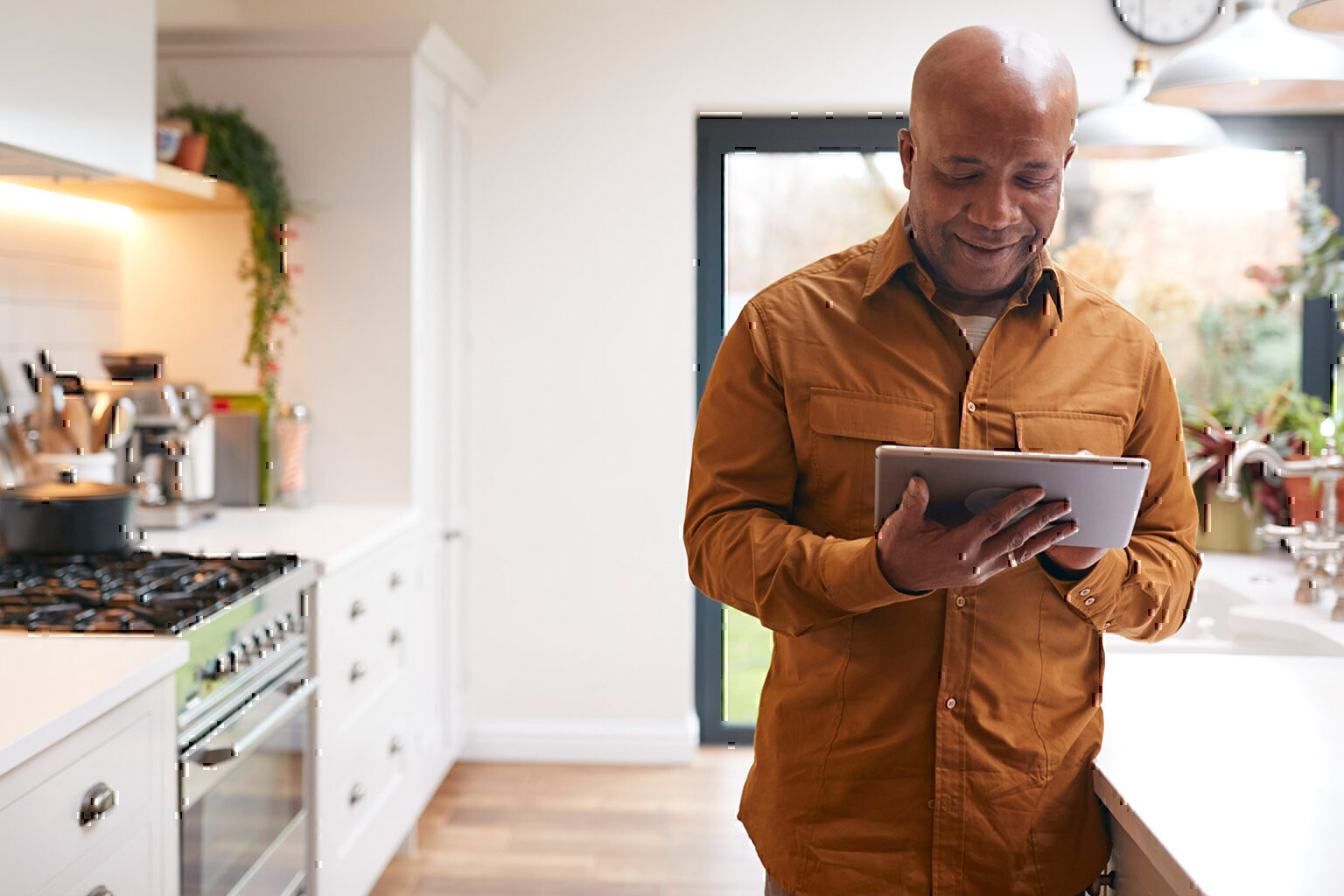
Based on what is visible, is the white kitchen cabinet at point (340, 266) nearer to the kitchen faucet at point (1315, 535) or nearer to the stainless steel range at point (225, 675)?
the stainless steel range at point (225, 675)

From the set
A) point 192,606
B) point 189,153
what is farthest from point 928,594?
point 189,153

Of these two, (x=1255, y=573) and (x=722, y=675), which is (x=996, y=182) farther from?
(x=722, y=675)

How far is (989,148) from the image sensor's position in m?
1.15

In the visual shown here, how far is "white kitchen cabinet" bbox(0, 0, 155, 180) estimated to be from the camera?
1.86 metres

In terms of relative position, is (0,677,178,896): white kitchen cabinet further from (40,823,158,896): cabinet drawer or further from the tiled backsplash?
the tiled backsplash

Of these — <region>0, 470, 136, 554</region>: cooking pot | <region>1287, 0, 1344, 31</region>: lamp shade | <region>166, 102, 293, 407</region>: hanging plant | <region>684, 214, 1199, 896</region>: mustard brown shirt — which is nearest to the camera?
<region>684, 214, 1199, 896</region>: mustard brown shirt

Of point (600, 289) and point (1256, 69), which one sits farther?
point (600, 289)

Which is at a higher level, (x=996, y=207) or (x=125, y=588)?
(x=996, y=207)

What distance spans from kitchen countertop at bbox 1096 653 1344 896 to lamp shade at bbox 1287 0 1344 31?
0.85 meters

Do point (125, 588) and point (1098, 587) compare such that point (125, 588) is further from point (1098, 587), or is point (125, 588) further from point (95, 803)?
point (1098, 587)

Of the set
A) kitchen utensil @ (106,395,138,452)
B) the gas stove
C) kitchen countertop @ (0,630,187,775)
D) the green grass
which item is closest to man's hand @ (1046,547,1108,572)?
kitchen countertop @ (0,630,187,775)

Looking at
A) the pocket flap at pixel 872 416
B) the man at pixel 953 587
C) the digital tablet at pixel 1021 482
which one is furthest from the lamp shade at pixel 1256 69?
the digital tablet at pixel 1021 482

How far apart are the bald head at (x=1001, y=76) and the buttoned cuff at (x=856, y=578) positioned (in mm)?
438

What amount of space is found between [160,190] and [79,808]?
1.52m
